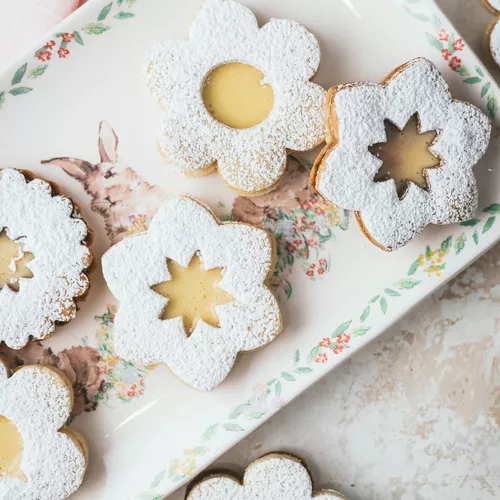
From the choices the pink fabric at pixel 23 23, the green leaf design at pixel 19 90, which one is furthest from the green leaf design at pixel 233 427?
the pink fabric at pixel 23 23

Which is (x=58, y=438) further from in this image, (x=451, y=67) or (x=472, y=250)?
(x=451, y=67)

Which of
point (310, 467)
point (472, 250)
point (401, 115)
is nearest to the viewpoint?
point (401, 115)

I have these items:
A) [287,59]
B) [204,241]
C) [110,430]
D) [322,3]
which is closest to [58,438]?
[110,430]

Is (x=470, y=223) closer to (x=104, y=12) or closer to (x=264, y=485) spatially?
(x=264, y=485)

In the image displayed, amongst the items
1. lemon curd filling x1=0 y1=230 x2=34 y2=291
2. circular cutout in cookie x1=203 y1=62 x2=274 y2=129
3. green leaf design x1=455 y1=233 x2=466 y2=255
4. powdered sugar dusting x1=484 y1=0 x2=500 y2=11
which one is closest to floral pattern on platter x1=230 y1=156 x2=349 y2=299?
Answer: circular cutout in cookie x1=203 y1=62 x2=274 y2=129

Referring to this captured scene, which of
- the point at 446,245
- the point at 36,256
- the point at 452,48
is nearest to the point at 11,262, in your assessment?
the point at 36,256

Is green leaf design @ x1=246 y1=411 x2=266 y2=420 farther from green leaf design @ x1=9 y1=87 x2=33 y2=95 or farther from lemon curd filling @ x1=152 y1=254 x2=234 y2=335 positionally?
green leaf design @ x1=9 y1=87 x2=33 y2=95
